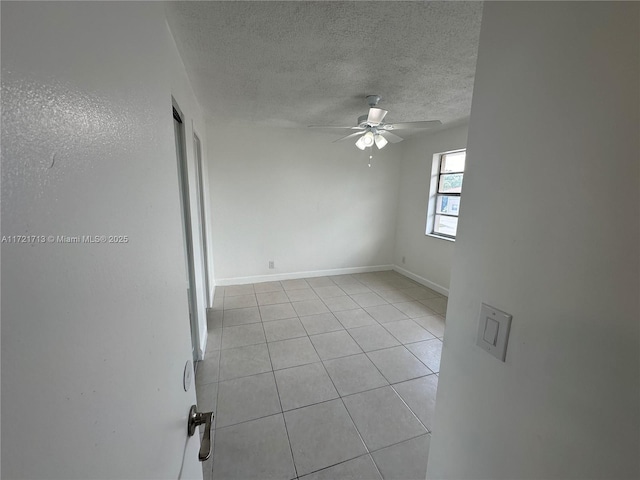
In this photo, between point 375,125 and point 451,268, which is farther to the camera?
point 375,125

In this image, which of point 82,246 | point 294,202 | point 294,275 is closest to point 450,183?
point 294,202

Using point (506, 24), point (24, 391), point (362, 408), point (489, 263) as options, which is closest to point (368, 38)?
point (506, 24)

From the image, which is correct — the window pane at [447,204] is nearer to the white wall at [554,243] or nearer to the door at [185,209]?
the white wall at [554,243]

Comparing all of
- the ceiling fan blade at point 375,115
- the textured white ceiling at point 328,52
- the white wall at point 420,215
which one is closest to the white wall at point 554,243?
the textured white ceiling at point 328,52

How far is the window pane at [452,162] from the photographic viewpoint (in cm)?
360

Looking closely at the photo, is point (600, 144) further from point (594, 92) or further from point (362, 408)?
point (362, 408)

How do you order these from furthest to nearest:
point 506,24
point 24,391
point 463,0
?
point 463,0 < point 506,24 < point 24,391

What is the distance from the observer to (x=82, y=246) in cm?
33

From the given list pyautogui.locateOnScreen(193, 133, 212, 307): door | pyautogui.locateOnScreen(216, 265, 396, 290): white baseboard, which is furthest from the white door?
pyautogui.locateOnScreen(216, 265, 396, 290): white baseboard

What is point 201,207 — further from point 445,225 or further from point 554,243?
point 445,225

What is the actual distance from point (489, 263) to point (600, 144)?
0.36 meters

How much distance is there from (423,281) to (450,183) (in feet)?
5.19

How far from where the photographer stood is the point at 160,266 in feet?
1.93

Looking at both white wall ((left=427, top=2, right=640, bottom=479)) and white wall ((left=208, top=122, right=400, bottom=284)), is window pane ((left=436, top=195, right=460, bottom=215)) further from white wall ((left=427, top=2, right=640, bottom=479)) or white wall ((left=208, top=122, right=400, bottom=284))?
white wall ((left=427, top=2, right=640, bottom=479))
